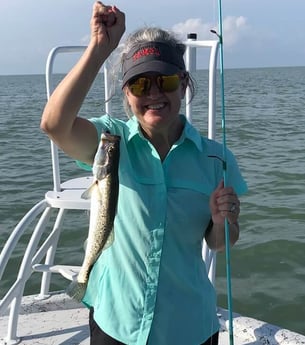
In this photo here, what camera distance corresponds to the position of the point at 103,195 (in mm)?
2324

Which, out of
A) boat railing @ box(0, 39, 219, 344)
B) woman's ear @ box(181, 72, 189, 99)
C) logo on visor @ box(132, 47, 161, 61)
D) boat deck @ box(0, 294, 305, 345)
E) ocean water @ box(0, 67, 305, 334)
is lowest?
ocean water @ box(0, 67, 305, 334)

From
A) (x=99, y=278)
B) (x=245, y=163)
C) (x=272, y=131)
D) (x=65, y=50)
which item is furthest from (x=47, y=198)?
(x=272, y=131)

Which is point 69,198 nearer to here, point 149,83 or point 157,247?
point 157,247

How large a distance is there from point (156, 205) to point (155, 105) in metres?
0.42

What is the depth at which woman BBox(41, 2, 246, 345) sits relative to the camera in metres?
2.31

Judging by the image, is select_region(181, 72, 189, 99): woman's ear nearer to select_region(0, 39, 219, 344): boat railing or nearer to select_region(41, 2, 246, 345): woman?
select_region(41, 2, 246, 345): woman

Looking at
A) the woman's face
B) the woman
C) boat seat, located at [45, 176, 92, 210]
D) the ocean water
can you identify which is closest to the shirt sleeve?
the woman

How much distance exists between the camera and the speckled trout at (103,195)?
2244 mm

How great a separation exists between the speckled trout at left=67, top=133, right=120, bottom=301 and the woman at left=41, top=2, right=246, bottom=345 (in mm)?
83

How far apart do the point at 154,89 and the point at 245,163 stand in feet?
32.9

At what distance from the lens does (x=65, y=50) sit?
4.15 meters

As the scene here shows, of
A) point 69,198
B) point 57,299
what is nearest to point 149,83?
point 69,198

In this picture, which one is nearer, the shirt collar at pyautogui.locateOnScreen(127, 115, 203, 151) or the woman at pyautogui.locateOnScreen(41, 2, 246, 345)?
the woman at pyautogui.locateOnScreen(41, 2, 246, 345)

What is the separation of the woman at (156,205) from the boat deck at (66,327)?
5.71 ft
